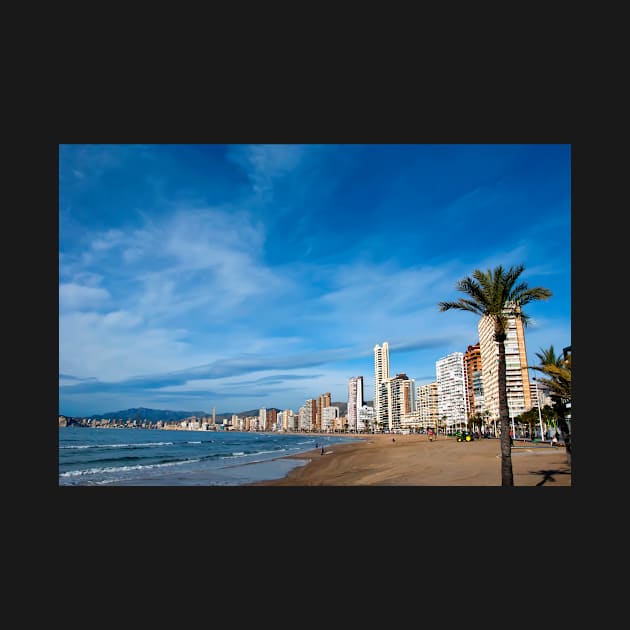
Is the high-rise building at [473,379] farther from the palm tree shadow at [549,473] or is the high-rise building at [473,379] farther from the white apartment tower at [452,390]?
the palm tree shadow at [549,473]

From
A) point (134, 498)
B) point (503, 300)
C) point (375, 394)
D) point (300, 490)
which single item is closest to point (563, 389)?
point (503, 300)

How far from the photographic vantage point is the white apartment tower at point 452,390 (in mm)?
141250

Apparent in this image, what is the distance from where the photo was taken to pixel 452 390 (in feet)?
488

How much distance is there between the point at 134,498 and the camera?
956 cm

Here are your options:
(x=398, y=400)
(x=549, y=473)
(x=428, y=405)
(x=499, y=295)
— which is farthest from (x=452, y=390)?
(x=499, y=295)

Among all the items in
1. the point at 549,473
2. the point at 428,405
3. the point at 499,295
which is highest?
the point at 499,295

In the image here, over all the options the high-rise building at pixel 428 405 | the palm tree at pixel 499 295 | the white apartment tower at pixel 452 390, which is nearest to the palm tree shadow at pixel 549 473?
the palm tree at pixel 499 295

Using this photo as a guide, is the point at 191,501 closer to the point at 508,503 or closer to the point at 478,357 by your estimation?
the point at 508,503

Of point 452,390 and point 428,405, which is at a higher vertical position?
point 452,390

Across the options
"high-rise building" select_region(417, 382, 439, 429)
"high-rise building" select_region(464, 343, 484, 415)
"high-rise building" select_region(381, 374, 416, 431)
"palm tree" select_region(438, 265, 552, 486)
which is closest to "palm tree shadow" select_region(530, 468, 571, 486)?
"palm tree" select_region(438, 265, 552, 486)

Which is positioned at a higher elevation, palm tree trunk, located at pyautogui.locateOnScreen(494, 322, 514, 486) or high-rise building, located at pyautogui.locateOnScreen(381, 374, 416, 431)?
palm tree trunk, located at pyautogui.locateOnScreen(494, 322, 514, 486)

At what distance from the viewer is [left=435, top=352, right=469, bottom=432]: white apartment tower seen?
463 ft

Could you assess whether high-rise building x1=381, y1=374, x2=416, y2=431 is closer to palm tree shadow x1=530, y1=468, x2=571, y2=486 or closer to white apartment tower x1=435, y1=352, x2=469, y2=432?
white apartment tower x1=435, y1=352, x2=469, y2=432

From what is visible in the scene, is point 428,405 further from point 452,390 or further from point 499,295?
point 499,295
